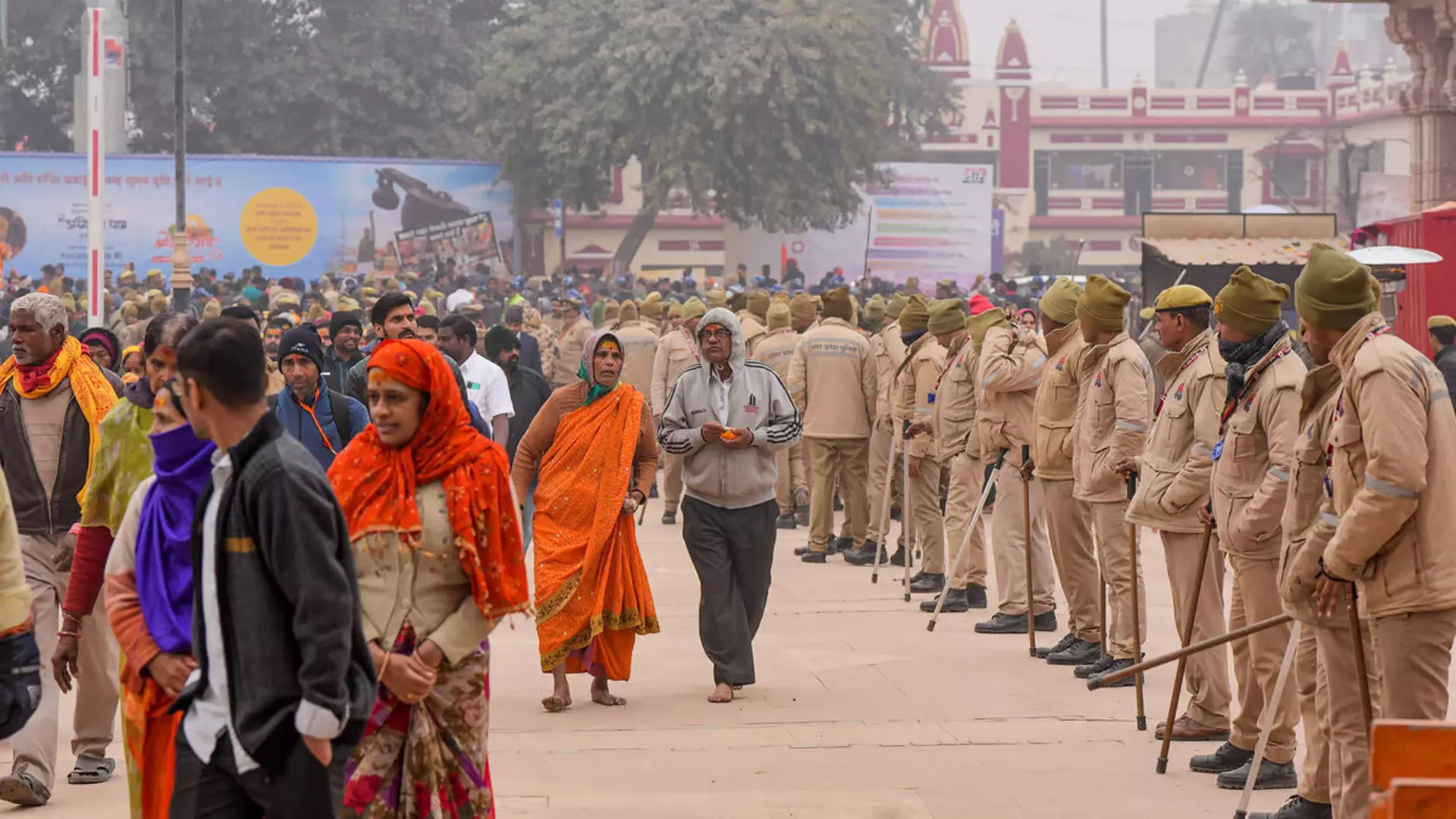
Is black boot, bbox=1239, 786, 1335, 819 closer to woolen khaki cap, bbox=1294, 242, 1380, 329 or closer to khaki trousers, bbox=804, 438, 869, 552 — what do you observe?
woolen khaki cap, bbox=1294, 242, 1380, 329

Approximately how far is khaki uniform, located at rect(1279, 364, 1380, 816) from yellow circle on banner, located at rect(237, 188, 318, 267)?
116ft

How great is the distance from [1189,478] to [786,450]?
8392mm

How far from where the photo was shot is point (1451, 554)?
5449 millimetres

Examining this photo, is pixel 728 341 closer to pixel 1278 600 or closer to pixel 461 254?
pixel 1278 600

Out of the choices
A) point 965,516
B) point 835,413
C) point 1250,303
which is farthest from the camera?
point 835,413

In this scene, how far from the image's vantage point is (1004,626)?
1104 cm

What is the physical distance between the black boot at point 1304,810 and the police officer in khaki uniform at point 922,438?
231 inches

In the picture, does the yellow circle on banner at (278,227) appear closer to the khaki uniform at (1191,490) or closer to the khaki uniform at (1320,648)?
the khaki uniform at (1191,490)

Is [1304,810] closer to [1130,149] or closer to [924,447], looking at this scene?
[924,447]

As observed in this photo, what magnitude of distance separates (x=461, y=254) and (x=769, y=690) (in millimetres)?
33189

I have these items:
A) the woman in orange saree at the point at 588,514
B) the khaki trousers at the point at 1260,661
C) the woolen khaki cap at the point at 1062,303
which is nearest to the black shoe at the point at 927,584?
the woolen khaki cap at the point at 1062,303

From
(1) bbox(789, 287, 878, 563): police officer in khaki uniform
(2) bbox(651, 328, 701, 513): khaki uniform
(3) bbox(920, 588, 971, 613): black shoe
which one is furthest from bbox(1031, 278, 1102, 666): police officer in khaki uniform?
(2) bbox(651, 328, 701, 513): khaki uniform

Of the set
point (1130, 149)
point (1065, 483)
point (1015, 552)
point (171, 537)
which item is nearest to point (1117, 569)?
point (1065, 483)

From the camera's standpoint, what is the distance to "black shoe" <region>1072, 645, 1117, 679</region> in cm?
956
